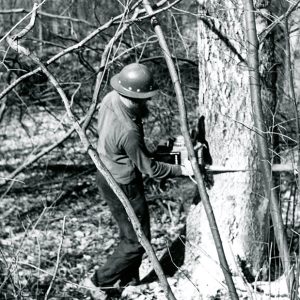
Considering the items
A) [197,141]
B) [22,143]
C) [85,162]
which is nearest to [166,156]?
[197,141]

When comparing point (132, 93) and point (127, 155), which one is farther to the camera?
point (127, 155)

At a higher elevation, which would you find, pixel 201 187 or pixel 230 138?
pixel 230 138

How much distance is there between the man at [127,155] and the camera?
5.15 m

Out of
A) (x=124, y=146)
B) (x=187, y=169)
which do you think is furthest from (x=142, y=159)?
(x=187, y=169)

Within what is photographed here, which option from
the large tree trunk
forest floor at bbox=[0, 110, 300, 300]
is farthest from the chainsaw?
forest floor at bbox=[0, 110, 300, 300]

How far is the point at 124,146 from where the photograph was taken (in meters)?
5.17

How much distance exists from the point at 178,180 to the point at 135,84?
9.59 feet

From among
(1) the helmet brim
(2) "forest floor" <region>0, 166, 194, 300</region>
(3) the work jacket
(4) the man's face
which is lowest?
(2) "forest floor" <region>0, 166, 194, 300</region>

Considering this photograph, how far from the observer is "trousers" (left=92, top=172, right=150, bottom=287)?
5.42 m

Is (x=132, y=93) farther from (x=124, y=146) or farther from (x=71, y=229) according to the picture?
(x=71, y=229)

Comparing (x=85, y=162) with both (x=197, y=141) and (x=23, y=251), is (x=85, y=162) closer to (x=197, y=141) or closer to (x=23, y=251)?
(x=23, y=251)

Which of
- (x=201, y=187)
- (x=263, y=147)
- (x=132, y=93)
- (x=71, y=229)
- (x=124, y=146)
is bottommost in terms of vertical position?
(x=71, y=229)

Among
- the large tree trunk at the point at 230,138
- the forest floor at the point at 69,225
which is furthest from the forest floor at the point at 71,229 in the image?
the large tree trunk at the point at 230,138

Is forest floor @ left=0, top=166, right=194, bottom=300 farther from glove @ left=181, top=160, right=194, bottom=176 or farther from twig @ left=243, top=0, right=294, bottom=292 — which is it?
twig @ left=243, top=0, right=294, bottom=292
